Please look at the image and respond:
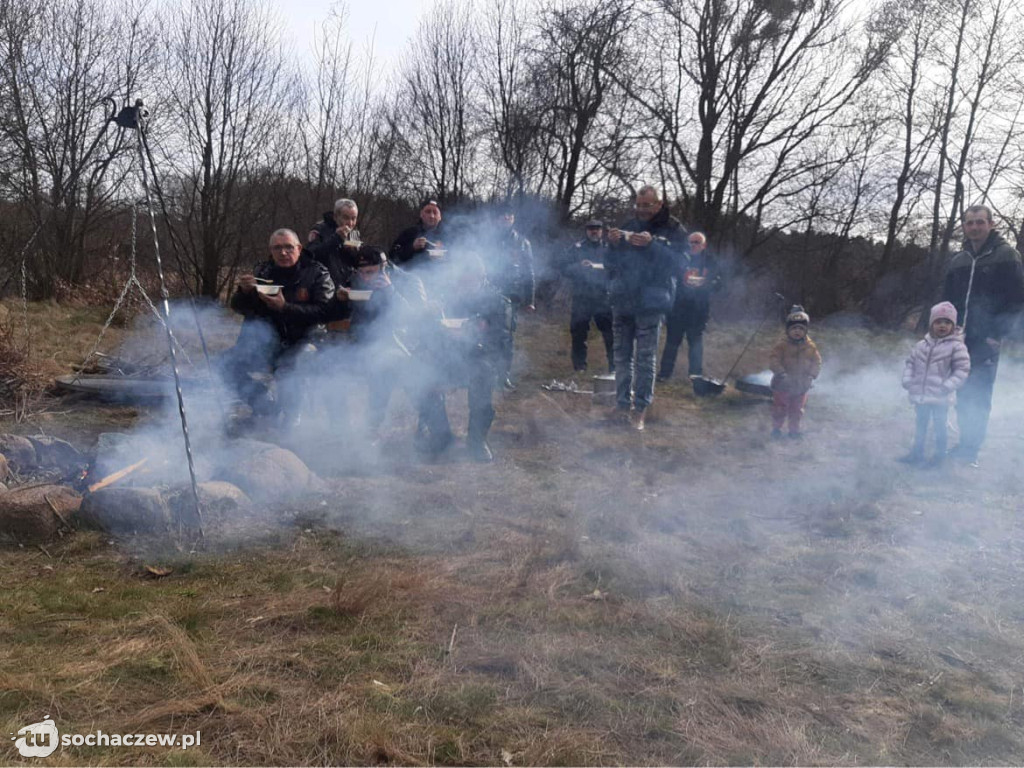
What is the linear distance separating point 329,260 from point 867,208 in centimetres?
1809

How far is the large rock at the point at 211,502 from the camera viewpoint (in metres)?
3.82

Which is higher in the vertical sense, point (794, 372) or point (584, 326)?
point (584, 326)

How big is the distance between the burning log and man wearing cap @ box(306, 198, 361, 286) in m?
2.39

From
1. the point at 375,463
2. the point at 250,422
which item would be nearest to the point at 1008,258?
the point at 375,463

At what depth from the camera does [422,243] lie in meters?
6.29

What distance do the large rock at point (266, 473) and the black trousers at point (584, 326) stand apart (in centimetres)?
522

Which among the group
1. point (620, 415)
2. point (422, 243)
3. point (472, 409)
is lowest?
point (620, 415)

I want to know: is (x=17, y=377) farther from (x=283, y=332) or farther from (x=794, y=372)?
(x=794, y=372)

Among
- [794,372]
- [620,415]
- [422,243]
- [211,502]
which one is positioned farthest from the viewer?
[620,415]

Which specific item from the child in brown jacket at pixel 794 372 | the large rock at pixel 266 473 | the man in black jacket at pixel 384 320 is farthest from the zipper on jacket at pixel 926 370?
the large rock at pixel 266 473

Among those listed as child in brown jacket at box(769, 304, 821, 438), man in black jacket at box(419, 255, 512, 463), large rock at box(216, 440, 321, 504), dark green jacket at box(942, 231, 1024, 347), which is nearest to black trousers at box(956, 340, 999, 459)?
dark green jacket at box(942, 231, 1024, 347)

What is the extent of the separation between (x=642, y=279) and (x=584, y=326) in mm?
3077

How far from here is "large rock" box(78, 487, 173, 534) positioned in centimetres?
377

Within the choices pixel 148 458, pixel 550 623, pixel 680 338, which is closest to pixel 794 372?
pixel 680 338
